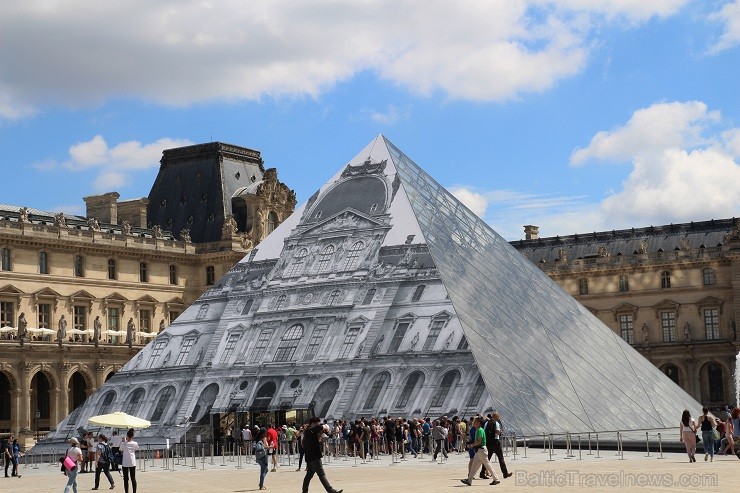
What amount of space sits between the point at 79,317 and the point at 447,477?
4422 centimetres

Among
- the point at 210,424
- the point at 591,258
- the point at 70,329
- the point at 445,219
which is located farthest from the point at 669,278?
the point at 210,424

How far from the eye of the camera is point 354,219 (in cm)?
4019

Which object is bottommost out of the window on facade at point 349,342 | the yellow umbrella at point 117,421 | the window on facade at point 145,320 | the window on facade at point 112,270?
the yellow umbrella at point 117,421

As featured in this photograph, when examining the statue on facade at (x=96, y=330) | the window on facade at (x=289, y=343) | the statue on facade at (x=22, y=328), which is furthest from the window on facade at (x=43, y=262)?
the window on facade at (x=289, y=343)

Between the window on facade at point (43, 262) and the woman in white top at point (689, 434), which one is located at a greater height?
the window on facade at point (43, 262)

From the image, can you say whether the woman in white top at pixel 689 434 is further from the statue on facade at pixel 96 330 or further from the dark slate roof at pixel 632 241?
the dark slate roof at pixel 632 241

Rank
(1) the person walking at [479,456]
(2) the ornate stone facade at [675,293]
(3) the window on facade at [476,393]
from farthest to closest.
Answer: (2) the ornate stone facade at [675,293], (3) the window on facade at [476,393], (1) the person walking at [479,456]

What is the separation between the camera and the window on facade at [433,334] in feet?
114

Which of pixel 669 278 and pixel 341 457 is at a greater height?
Result: pixel 669 278

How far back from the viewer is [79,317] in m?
66.1

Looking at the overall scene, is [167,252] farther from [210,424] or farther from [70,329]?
[210,424]

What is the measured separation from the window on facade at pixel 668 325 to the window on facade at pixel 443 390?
4617 cm

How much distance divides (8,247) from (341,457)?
3300cm

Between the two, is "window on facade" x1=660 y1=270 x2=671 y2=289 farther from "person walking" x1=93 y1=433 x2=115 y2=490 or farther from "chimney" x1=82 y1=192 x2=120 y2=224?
"person walking" x1=93 y1=433 x2=115 y2=490
